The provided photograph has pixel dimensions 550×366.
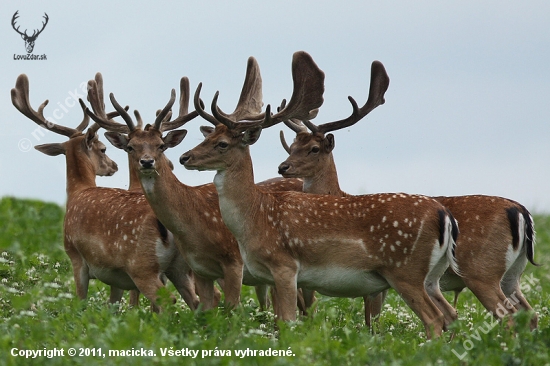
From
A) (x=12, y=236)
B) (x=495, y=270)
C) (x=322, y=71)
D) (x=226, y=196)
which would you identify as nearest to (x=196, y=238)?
(x=226, y=196)

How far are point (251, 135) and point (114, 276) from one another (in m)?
2.26

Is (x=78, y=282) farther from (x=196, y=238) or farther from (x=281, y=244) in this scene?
(x=281, y=244)

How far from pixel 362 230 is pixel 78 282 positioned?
350 centimetres

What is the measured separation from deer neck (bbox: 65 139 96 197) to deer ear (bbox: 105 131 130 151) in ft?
5.06

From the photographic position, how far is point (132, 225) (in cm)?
929

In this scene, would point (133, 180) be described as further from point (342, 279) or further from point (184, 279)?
point (342, 279)

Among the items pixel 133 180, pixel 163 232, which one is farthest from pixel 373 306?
pixel 133 180

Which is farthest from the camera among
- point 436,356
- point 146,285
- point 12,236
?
point 12,236

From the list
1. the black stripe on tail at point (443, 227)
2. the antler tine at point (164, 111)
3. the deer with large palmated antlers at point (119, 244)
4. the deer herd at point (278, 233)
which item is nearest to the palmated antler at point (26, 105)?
the deer with large palmated antlers at point (119, 244)

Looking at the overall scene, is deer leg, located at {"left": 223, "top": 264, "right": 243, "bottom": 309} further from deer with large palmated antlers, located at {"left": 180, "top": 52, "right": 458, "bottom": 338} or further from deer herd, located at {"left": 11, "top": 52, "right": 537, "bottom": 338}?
A: deer with large palmated antlers, located at {"left": 180, "top": 52, "right": 458, "bottom": 338}

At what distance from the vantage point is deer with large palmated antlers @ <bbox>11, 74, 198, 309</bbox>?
9.17 metres

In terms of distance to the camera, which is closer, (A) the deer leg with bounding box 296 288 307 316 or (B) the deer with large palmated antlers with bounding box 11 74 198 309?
(B) the deer with large palmated antlers with bounding box 11 74 198 309

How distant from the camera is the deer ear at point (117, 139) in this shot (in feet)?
30.7

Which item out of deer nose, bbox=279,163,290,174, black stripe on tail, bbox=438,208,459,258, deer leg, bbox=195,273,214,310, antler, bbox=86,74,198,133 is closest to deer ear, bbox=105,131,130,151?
antler, bbox=86,74,198,133
